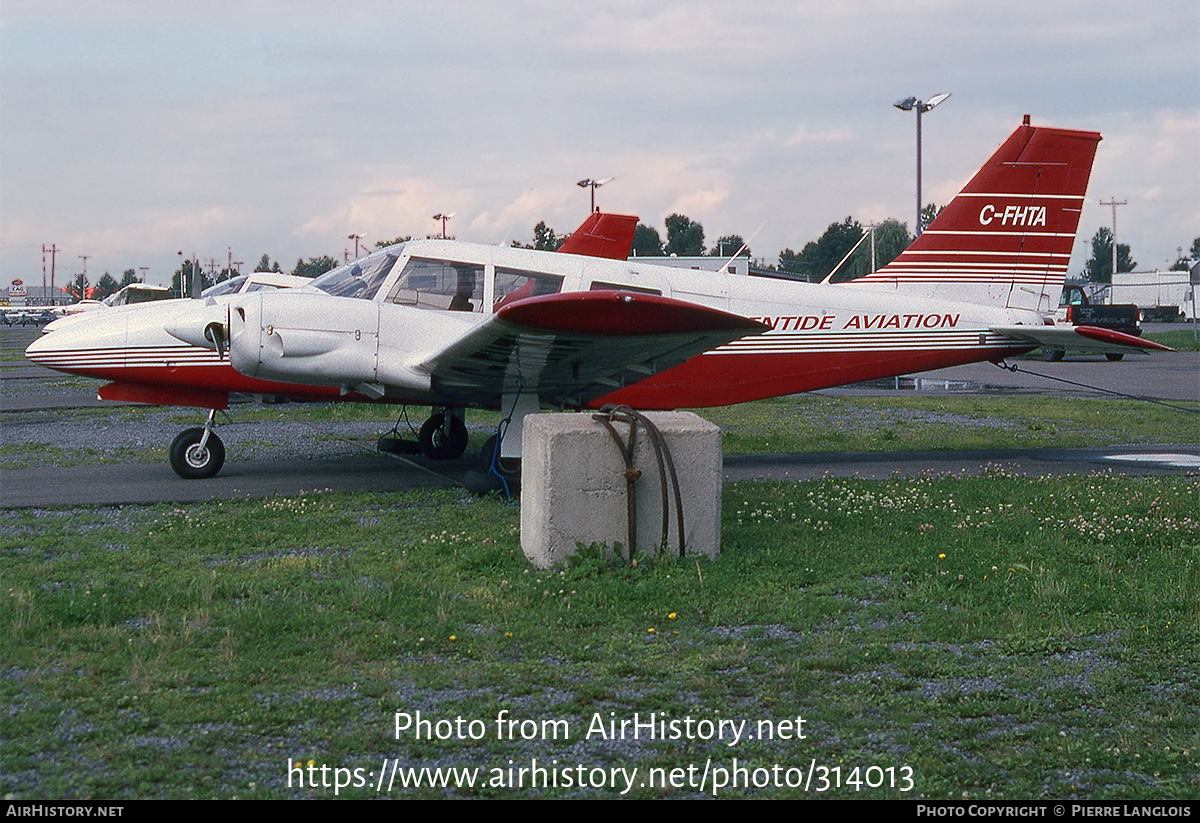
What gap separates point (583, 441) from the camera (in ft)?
21.2

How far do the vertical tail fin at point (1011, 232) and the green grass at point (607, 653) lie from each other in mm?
4722

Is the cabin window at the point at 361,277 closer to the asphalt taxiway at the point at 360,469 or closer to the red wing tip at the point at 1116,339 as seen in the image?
the asphalt taxiway at the point at 360,469

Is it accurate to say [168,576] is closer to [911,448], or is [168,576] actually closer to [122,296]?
[911,448]

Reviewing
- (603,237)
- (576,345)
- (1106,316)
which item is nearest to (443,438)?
(576,345)

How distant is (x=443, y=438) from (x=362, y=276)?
275 centimetres

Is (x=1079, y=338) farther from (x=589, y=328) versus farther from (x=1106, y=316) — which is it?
(x=1106, y=316)

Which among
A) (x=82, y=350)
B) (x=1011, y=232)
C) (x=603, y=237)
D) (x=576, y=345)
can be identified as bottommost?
(x=82, y=350)

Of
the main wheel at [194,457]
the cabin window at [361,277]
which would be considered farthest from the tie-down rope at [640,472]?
the main wheel at [194,457]

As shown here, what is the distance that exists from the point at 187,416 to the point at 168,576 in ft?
39.3

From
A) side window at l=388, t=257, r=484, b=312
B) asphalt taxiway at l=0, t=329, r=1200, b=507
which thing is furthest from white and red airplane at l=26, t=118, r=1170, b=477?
asphalt taxiway at l=0, t=329, r=1200, b=507

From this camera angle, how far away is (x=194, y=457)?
10367 mm

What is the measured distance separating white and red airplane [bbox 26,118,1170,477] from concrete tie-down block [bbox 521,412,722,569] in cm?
131
